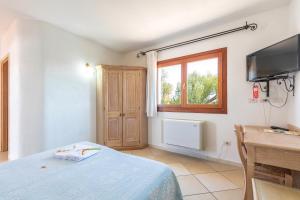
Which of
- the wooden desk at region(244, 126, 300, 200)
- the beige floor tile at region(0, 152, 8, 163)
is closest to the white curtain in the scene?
the wooden desk at region(244, 126, 300, 200)

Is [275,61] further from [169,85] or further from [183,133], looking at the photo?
[169,85]

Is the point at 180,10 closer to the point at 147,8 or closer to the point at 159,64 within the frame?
the point at 147,8

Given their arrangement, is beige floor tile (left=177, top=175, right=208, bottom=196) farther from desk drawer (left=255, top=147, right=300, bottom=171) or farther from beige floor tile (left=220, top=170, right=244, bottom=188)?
desk drawer (left=255, top=147, right=300, bottom=171)

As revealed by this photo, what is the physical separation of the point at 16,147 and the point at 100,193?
3090 mm

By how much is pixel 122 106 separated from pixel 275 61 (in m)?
2.80

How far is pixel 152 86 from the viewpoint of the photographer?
13.0 ft

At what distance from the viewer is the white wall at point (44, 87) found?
10.4 feet

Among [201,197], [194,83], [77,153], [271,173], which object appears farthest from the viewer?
[194,83]

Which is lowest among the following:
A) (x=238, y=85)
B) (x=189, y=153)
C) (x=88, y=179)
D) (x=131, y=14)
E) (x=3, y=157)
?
(x=3, y=157)

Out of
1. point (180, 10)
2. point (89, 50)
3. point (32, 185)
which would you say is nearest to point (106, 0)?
point (180, 10)

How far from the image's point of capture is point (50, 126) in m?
3.32

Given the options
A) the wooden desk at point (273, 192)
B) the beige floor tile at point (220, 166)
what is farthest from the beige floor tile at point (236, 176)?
the wooden desk at point (273, 192)

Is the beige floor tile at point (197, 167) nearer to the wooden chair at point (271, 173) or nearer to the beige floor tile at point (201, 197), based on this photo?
the beige floor tile at point (201, 197)

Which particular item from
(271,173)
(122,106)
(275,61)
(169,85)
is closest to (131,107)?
(122,106)
